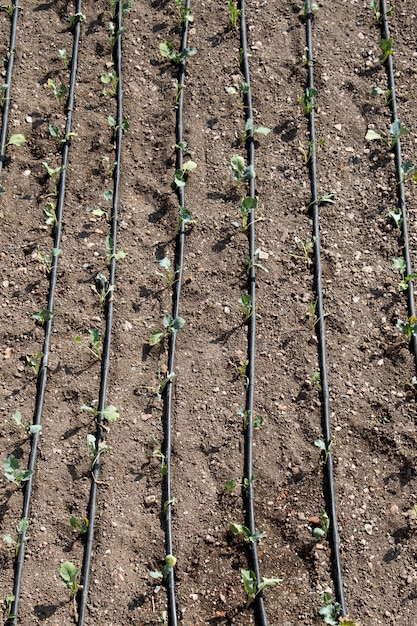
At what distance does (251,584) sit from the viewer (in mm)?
3227

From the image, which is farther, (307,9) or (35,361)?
(307,9)

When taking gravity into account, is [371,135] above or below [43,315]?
above

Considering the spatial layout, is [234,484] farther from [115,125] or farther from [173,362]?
[115,125]

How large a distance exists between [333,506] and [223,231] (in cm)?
161

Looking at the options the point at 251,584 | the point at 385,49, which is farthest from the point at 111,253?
the point at 385,49

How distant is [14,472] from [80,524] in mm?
361

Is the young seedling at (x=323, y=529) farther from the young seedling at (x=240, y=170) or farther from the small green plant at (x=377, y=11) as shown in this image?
the small green plant at (x=377, y=11)

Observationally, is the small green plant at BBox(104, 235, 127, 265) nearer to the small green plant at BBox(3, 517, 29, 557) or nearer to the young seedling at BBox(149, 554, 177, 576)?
the small green plant at BBox(3, 517, 29, 557)

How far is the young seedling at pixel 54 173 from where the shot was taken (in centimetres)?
438

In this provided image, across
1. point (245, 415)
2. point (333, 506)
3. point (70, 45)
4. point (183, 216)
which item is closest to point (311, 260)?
point (183, 216)

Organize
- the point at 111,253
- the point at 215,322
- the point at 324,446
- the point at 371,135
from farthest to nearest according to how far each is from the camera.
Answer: the point at 371,135 → the point at 111,253 → the point at 215,322 → the point at 324,446

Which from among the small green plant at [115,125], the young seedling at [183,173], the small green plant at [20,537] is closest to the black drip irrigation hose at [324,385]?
the young seedling at [183,173]

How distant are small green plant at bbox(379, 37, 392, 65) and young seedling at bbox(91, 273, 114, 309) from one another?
232 centimetres

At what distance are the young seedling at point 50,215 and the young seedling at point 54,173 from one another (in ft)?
0.43
